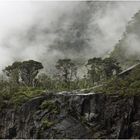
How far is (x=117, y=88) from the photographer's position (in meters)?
84.0

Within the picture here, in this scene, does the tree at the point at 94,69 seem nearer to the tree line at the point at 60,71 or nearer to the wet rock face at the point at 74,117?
the tree line at the point at 60,71

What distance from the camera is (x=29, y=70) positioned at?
12006cm

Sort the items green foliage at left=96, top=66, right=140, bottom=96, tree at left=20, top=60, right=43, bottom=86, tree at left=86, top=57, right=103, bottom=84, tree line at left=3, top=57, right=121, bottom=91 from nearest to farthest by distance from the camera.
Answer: green foliage at left=96, top=66, right=140, bottom=96, tree at left=20, top=60, right=43, bottom=86, tree line at left=3, top=57, right=121, bottom=91, tree at left=86, top=57, right=103, bottom=84

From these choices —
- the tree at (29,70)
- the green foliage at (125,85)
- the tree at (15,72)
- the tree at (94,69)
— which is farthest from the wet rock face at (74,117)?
the tree at (94,69)

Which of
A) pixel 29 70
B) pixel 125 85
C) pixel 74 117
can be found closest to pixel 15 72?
pixel 29 70

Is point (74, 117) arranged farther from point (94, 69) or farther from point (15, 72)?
point (94, 69)

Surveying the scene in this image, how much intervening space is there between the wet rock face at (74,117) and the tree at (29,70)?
30.9 m

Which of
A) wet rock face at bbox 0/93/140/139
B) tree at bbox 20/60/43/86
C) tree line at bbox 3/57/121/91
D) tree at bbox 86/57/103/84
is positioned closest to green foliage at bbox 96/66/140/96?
wet rock face at bbox 0/93/140/139

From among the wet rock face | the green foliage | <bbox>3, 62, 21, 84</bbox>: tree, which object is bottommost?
the wet rock face

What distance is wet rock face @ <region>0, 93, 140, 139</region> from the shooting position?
77.1m

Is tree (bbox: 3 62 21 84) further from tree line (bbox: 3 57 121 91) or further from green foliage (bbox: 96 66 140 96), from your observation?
green foliage (bbox: 96 66 140 96)

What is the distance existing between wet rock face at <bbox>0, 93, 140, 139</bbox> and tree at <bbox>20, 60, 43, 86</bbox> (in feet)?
101

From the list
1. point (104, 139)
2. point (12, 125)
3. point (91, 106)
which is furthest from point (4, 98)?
point (104, 139)

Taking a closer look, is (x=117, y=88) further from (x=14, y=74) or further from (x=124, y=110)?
(x=14, y=74)
